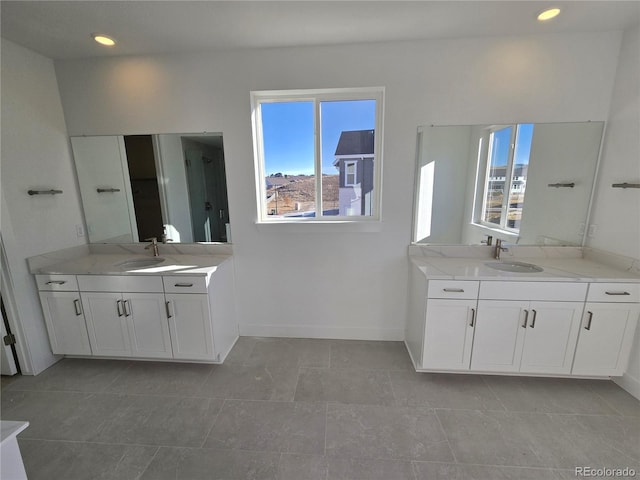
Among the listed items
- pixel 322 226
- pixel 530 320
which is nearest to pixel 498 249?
pixel 530 320

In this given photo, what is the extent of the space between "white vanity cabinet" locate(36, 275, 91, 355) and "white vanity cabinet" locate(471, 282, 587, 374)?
3080mm

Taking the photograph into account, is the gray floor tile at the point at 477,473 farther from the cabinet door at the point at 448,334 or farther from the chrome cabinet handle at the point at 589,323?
the chrome cabinet handle at the point at 589,323

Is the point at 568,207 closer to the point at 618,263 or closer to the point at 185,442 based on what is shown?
the point at 618,263

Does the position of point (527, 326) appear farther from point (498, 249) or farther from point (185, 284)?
point (185, 284)

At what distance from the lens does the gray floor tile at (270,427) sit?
1602 mm

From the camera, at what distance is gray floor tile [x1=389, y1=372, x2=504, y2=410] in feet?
6.19

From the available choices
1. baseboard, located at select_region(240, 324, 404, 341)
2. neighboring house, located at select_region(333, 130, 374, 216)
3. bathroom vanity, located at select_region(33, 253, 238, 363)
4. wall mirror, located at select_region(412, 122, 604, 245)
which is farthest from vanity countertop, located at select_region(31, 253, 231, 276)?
wall mirror, located at select_region(412, 122, 604, 245)

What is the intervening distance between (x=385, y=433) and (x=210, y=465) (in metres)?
1.01

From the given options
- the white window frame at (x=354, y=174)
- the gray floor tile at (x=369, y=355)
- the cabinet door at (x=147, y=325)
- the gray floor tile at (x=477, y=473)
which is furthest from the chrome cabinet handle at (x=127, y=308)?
the gray floor tile at (x=477, y=473)

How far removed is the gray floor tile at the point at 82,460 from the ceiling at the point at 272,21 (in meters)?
2.60

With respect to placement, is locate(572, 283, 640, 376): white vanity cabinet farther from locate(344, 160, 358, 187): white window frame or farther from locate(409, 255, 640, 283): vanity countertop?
locate(344, 160, 358, 187): white window frame

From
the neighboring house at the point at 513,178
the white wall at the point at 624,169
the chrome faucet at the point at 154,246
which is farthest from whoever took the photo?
the chrome faucet at the point at 154,246

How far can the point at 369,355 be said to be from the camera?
244cm

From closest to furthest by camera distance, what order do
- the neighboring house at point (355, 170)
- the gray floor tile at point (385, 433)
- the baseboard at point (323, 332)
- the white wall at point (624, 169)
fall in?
the gray floor tile at point (385, 433) < the white wall at point (624, 169) < the neighboring house at point (355, 170) < the baseboard at point (323, 332)
